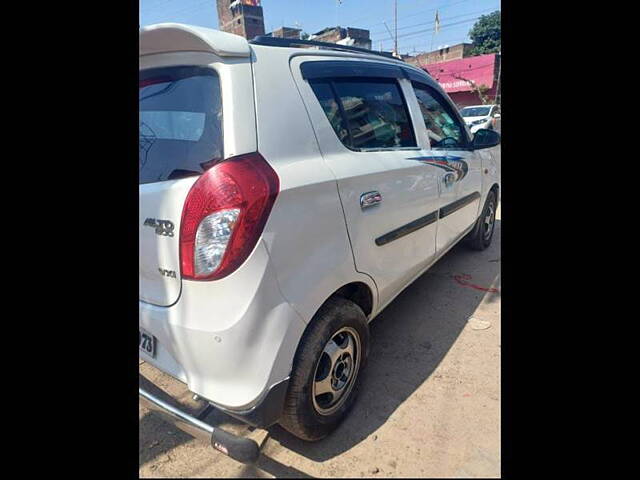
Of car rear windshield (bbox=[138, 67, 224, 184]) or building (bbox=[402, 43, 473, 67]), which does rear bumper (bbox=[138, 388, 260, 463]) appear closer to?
car rear windshield (bbox=[138, 67, 224, 184])

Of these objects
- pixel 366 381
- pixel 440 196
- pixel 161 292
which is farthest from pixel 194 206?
pixel 440 196

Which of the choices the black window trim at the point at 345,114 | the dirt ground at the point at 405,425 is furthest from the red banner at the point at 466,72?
the dirt ground at the point at 405,425

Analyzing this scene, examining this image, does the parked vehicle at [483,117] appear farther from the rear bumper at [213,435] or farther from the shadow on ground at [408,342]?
the rear bumper at [213,435]

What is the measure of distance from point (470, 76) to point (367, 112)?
2817 centimetres

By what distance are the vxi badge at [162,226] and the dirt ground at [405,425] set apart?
1.12 meters

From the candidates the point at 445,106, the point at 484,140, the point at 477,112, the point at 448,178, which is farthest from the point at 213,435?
the point at 477,112

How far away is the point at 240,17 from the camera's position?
12.0 metres

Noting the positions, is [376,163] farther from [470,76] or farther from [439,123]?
[470,76]

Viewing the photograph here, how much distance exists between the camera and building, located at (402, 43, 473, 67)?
32.1 meters

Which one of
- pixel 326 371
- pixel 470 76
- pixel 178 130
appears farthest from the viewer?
pixel 470 76

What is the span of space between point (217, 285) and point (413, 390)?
4.72ft

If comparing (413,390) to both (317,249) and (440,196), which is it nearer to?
(317,249)

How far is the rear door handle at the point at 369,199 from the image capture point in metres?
1.85

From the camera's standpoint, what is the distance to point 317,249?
5.27 ft
